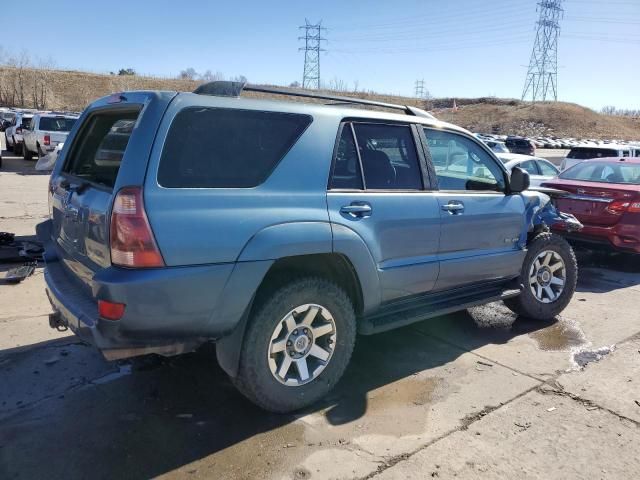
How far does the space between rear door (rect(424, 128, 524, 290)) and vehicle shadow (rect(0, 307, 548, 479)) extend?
76 cm

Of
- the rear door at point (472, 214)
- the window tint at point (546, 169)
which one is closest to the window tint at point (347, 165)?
the rear door at point (472, 214)

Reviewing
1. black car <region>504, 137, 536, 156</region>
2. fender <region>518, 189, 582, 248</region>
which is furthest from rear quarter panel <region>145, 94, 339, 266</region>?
black car <region>504, 137, 536, 156</region>

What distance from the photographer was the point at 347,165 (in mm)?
3693

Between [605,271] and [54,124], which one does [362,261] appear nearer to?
[605,271]

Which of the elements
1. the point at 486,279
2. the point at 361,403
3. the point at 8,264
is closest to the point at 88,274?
the point at 361,403

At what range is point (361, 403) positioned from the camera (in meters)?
3.70

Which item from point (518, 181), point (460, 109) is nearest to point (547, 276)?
point (518, 181)

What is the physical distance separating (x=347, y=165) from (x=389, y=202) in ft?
1.31

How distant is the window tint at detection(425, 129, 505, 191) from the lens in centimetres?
444

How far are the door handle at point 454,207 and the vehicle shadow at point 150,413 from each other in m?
1.21

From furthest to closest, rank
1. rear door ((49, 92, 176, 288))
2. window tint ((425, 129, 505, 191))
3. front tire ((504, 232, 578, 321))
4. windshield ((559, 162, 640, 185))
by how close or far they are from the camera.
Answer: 1. windshield ((559, 162, 640, 185))
2. front tire ((504, 232, 578, 321))
3. window tint ((425, 129, 505, 191))
4. rear door ((49, 92, 176, 288))

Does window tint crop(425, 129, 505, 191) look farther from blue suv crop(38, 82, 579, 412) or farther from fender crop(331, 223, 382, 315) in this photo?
fender crop(331, 223, 382, 315)

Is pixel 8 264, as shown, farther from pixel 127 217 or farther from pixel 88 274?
pixel 127 217

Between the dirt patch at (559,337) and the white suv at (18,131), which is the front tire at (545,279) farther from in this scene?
the white suv at (18,131)
